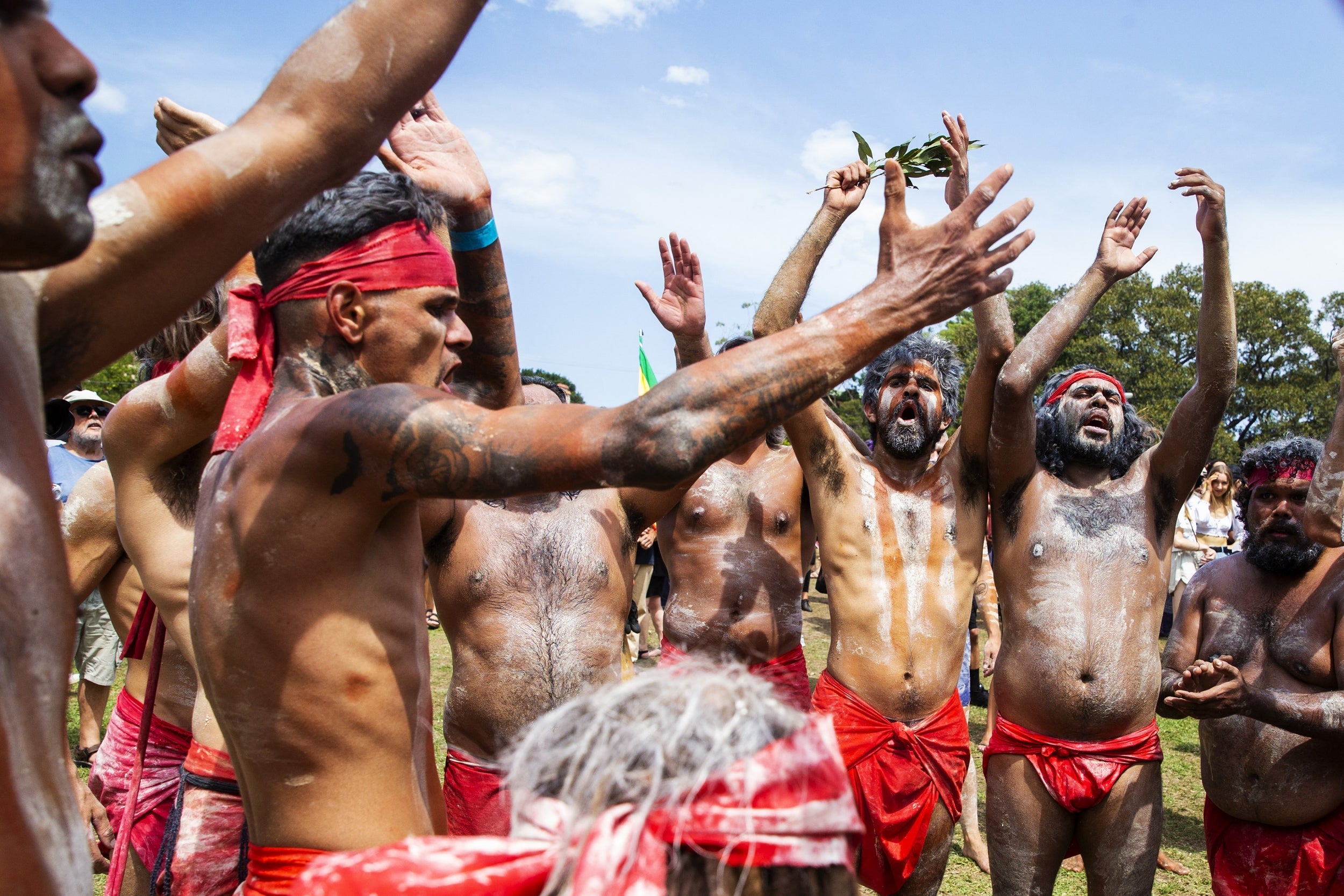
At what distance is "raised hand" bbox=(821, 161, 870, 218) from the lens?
3873 mm

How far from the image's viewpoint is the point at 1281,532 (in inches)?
159

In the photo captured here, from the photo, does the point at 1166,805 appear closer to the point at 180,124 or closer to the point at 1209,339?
the point at 1209,339

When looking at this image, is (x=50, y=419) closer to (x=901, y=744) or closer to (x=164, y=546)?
(x=164, y=546)

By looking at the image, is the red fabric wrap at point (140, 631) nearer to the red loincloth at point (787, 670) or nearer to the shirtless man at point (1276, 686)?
the red loincloth at point (787, 670)

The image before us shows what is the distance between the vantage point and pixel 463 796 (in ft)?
11.6

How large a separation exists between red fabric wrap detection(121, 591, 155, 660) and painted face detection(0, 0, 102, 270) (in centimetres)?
259

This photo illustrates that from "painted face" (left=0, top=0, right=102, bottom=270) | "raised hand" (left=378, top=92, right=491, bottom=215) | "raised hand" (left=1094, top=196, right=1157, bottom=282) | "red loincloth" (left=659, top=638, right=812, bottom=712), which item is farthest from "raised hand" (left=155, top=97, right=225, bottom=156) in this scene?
"raised hand" (left=1094, top=196, right=1157, bottom=282)

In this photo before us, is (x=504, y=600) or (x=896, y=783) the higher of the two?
(x=504, y=600)

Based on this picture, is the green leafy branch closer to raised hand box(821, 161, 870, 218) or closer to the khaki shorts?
raised hand box(821, 161, 870, 218)

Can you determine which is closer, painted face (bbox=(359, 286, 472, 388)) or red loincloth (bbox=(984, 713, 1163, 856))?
painted face (bbox=(359, 286, 472, 388))

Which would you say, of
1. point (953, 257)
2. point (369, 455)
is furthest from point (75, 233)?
point (953, 257)

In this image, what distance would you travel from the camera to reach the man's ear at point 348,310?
2051mm

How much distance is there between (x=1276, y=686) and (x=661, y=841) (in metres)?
3.71

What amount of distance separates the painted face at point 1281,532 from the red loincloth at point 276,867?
148 inches
